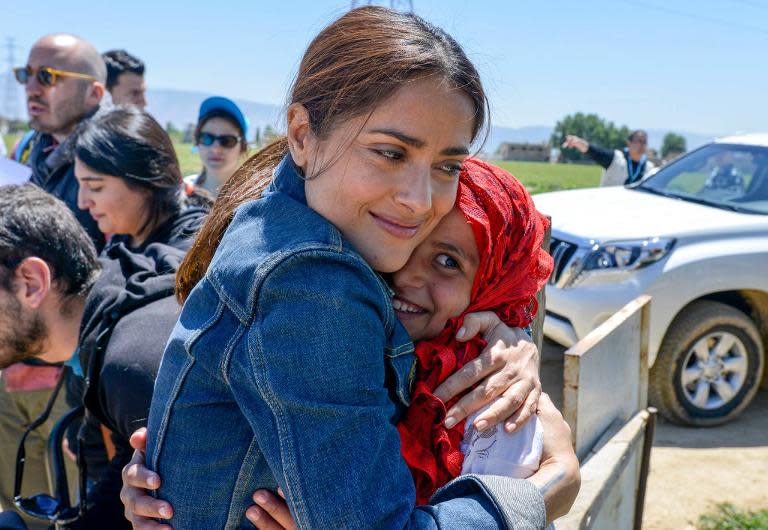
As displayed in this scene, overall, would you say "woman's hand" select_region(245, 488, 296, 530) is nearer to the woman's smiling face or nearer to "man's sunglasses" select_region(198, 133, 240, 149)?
the woman's smiling face

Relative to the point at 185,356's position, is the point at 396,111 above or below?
above

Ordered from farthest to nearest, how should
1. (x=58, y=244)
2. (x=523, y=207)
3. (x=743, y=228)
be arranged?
(x=743, y=228)
(x=58, y=244)
(x=523, y=207)

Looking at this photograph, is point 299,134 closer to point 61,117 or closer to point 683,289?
point 683,289

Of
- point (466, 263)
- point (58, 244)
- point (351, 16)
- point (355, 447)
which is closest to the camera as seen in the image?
point (355, 447)

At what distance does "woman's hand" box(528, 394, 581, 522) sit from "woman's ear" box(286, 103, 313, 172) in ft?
2.57

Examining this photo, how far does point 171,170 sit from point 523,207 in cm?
208

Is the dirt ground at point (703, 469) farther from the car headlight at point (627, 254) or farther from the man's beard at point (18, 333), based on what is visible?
the man's beard at point (18, 333)

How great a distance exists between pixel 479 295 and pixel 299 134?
556 mm

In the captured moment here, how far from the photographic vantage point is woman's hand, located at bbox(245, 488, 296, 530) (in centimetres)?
120

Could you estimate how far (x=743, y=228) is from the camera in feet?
16.2

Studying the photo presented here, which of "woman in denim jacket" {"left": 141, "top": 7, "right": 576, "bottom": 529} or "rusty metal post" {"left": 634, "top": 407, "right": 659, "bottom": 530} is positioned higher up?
"woman in denim jacket" {"left": 141, "top": 7, "right": 576, "bottom": 529}

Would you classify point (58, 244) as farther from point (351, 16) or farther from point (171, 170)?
point (351, 16)

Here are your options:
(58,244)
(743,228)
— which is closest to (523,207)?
(58,244)

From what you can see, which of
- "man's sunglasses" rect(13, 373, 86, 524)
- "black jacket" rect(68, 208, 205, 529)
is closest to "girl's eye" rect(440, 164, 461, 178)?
"black jacket" rect(68, 208, 205, 529)
